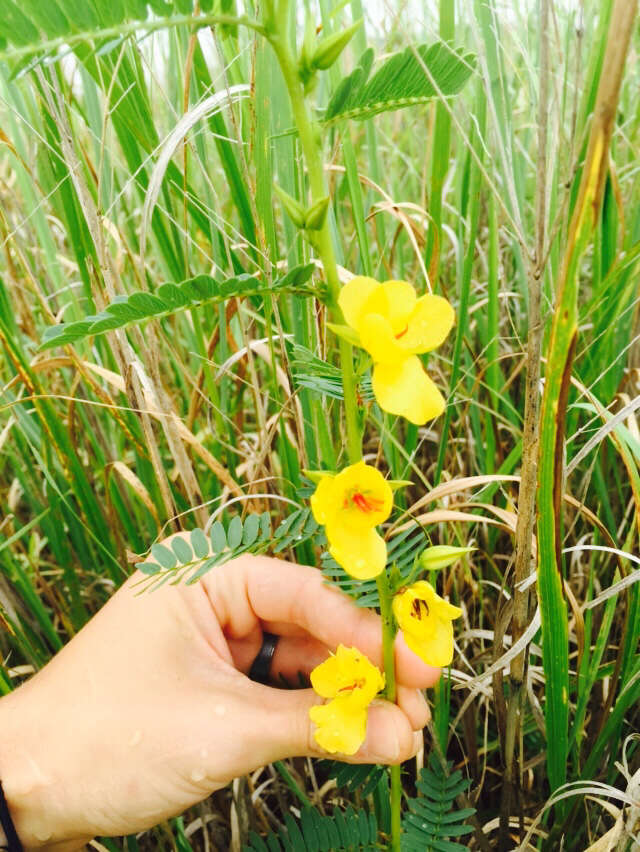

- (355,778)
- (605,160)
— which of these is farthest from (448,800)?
(605,160)

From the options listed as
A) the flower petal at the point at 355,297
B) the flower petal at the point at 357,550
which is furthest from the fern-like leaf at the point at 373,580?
the flower petal at the point at 355,297

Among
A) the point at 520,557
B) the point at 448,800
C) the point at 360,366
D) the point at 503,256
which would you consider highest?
the point at 360,366

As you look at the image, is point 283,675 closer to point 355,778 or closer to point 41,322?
point 355,778

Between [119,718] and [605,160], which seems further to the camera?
[119,718]

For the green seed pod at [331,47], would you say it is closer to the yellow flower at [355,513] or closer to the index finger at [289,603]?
the yellow flower at [355,513]

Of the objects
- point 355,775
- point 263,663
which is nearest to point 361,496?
point 355,775

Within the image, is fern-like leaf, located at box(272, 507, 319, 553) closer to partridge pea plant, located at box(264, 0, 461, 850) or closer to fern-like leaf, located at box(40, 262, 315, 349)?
partridge pea plant, located at box(264, 0, 461, 850)

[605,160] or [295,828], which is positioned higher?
A: [605,160]
